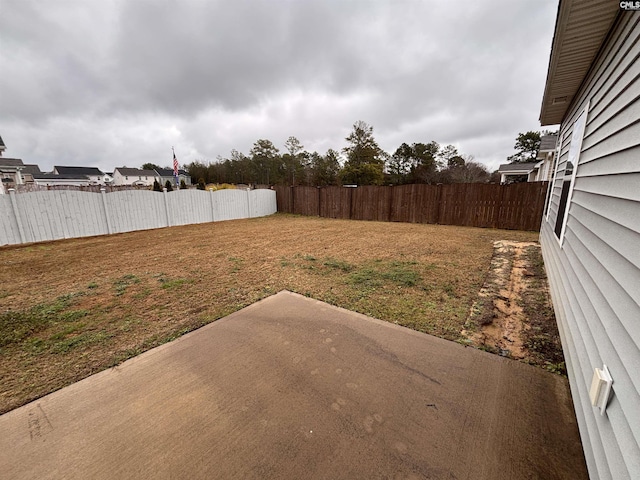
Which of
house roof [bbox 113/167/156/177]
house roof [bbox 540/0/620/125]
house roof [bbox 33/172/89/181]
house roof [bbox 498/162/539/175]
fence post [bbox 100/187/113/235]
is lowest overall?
fence post [bbox 100/187/113/235]

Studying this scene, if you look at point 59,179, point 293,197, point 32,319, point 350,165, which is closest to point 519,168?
point 350,165

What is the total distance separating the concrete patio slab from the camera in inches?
45.1

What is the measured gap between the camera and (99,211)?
7.71 meters

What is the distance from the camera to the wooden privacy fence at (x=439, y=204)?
7986 mm

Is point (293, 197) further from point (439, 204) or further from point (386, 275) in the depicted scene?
point (386, 275)

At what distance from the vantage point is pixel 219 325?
2.41 m

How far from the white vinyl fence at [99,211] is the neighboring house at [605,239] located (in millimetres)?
10317

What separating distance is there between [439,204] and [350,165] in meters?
17.6

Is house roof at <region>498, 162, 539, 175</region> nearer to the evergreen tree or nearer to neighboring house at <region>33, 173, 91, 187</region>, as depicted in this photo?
the evergreen tree

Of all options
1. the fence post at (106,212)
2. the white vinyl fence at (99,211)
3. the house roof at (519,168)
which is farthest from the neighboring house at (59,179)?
the house roof at (519,168)

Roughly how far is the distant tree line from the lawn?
2078cm

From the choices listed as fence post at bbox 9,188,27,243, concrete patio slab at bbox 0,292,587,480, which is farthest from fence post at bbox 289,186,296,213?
concrete patio slab at bbox 0,292,587,480

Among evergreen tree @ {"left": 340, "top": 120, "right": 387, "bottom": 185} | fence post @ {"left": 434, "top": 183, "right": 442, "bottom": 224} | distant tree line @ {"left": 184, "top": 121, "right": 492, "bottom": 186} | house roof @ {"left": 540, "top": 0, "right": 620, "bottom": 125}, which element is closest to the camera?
house roof @ {"left": 540, "top": 0, "right": 620, "bottom": 125}

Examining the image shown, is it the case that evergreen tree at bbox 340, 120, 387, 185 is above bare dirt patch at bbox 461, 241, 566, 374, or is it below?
above
